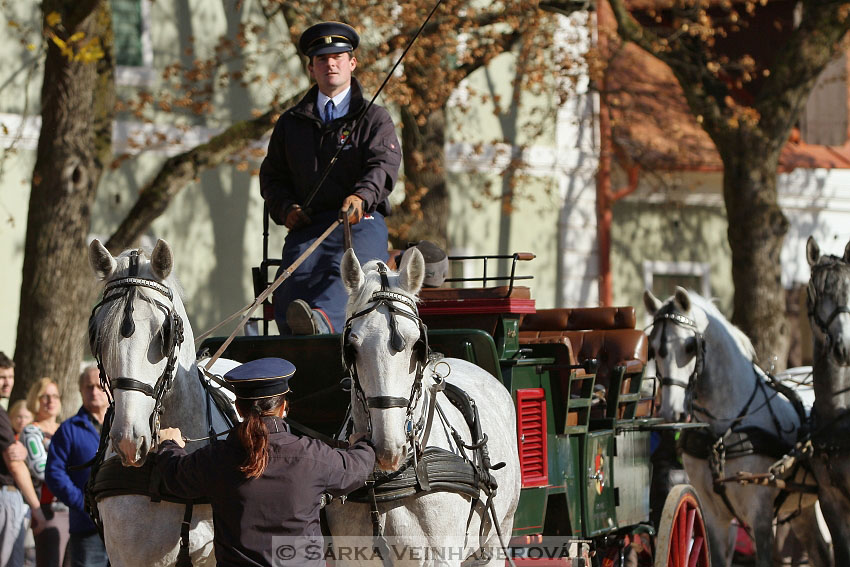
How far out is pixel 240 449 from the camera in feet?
14.7

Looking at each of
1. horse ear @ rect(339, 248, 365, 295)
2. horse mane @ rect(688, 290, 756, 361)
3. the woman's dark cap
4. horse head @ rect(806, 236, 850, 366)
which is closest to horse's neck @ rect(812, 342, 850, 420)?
horse head @ rect(806, 236, 850, 366)

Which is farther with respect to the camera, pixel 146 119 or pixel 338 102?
pixel 146 119

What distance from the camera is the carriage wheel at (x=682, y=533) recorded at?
7.69 metres

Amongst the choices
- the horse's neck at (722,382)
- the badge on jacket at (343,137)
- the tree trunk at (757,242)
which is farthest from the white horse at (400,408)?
the tree trunk at (757,242)

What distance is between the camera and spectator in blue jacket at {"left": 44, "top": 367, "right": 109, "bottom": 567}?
7.56 meters

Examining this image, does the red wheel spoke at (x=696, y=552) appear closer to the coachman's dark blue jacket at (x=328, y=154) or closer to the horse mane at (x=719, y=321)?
the horse mane at (x=719, y=321)

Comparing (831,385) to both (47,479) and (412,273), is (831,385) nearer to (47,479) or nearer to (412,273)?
(412,273)

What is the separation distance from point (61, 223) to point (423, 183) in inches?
207

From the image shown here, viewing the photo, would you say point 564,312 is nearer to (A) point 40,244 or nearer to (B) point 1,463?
(B) point 1,463

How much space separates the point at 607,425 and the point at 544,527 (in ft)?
3.40

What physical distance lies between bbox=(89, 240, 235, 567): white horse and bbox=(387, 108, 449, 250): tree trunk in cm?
943

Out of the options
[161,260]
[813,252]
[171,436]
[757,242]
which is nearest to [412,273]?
[161,260]

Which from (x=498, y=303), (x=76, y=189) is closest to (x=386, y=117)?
(x=498, y=303)

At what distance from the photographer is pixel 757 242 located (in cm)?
1452
